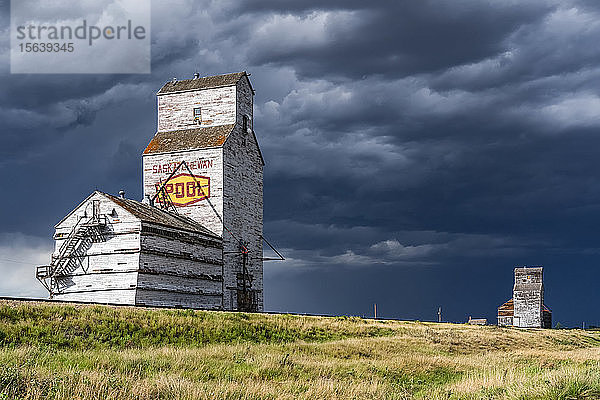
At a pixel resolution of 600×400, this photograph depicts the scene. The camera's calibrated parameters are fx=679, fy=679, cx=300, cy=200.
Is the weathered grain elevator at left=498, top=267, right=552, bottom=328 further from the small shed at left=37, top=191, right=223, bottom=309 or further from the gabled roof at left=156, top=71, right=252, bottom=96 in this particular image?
the small shed at left=37, top=191, right=223, bottom=309

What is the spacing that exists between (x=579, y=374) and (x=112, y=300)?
23002 mm

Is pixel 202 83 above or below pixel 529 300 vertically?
above

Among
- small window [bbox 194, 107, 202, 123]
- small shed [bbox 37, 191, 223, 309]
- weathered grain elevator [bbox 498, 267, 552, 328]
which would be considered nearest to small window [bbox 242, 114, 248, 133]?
small window [bbox 194, 107, 202, 123]

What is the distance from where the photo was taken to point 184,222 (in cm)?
3931

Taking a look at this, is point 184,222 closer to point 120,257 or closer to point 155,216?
point 155,216

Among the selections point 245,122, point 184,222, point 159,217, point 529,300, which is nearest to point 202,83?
point 245,122

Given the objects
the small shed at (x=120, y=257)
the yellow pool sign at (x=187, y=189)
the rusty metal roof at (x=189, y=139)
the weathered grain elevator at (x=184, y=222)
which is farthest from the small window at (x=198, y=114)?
the small shed at (x=120, y=257)

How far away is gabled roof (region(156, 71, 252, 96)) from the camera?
147 ft

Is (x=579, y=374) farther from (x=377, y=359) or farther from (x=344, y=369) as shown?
(x=377, y=359)

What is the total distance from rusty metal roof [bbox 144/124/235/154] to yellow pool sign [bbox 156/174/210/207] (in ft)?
6.52

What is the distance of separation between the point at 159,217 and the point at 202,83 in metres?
12.7

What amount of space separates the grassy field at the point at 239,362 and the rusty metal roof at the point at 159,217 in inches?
267

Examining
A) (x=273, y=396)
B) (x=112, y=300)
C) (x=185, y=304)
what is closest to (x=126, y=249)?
(x=112, y=300)

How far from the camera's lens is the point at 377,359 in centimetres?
2398
